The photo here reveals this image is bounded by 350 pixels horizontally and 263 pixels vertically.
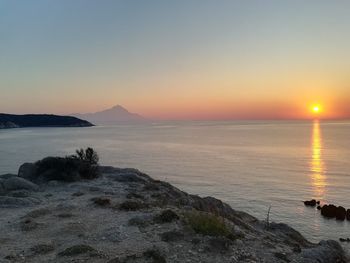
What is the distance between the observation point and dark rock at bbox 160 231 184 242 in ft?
55.6

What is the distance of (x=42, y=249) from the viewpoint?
15.7 meters

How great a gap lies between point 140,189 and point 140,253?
16.8 meters

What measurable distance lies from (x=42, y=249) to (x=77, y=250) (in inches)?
64.6

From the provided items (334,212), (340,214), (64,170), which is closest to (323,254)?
(64,170)

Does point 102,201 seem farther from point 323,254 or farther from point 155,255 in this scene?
point 323,254

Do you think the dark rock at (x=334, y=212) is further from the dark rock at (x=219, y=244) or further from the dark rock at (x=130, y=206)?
the dark rock at (x=219, y=244)

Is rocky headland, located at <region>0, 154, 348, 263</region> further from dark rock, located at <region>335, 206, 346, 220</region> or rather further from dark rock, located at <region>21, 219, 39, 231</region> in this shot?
dark rock, located at <region>335, 206, 346, 220</region>

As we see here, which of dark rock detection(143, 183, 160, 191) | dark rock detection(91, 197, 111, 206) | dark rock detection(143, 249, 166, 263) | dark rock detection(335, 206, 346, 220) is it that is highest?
dark rock detection(91, 197, 111, 206)

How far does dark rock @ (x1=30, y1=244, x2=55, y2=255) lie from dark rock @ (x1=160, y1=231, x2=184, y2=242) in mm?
4759

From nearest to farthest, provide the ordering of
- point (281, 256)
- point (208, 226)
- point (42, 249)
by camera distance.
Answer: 1. point (42, 249)
2. point (281, 256)
3. point (208, 226)

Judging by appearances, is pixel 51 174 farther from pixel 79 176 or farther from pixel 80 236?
pixel 80 236

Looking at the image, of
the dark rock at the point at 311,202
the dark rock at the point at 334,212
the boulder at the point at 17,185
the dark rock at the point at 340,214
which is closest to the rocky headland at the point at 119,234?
the boulder at the point at 17,185

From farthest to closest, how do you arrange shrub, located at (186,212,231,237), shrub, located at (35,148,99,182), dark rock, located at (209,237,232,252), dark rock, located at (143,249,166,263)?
shrub, located at (35,148,99,182) < shrub, located at (186,212,231,237) < dark rock, located at (209,237,232,252) < dark rock, located at (143,249,166,263)

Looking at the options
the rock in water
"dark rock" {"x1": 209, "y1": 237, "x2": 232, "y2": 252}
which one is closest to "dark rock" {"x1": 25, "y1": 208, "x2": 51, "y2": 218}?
"dark rock" {"x1": 209, "y1": 237, "x2": 232, "y2": 252}
